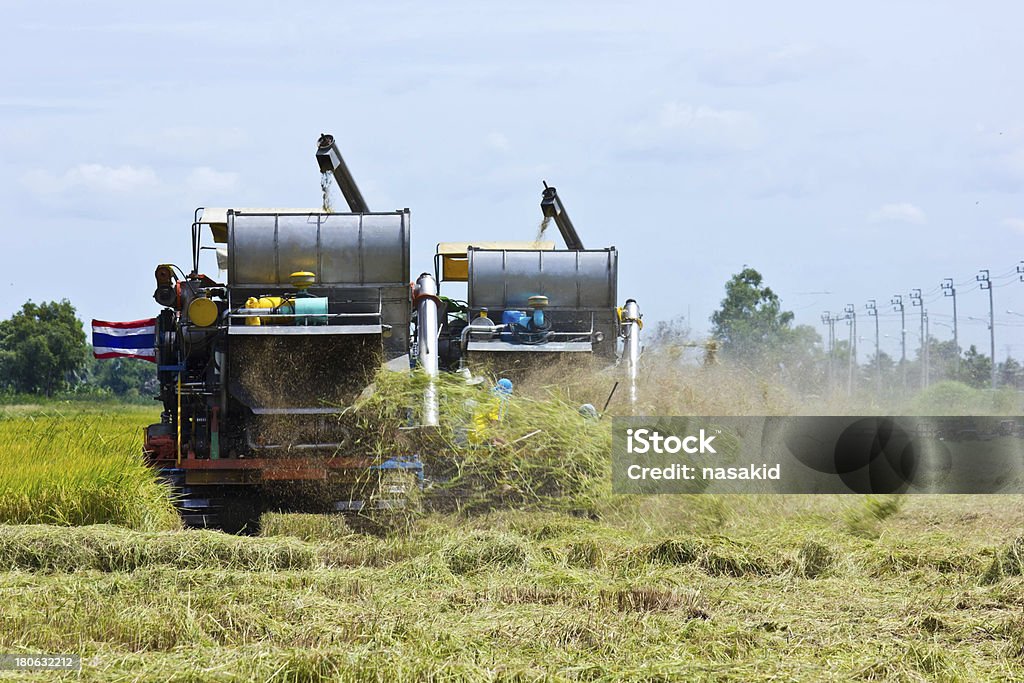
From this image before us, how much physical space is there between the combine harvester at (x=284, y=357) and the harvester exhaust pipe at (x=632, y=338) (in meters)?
2.51

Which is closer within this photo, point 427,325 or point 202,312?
point 202,312

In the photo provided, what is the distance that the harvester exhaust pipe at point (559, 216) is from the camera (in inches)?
603

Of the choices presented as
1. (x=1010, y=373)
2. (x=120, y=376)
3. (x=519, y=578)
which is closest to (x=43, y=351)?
(x=120, y=376)

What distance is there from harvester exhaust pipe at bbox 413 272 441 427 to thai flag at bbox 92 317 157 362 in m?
2.13

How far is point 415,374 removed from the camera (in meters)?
9.75

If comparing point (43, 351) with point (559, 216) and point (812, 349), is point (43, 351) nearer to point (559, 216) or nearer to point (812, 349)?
point (812, 349)

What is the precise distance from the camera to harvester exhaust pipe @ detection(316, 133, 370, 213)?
12352 mm

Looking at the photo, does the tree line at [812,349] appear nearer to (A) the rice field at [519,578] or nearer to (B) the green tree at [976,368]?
(B) the green tree at [976,368]

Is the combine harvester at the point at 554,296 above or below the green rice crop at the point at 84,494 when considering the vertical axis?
above

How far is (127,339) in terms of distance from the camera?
10.8 metres

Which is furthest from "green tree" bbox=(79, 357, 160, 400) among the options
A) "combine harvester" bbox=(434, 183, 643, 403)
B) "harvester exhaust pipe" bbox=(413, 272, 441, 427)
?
"harvester exhaust pipe" bbox=(413, 272, 441, 427)

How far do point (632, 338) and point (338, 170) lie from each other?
11.0ft

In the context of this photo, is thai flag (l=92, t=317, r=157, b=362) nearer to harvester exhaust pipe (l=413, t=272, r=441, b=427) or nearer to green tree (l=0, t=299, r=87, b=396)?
harvester exhaust pipe (l=413, t=272, r=441, b=427)

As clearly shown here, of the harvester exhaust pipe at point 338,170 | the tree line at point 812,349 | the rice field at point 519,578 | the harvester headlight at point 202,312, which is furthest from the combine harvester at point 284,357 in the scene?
the tree line at point 812,349
